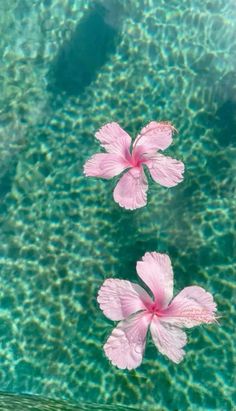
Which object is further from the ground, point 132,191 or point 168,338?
point 132,191

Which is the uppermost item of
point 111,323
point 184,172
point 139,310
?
point 184,172

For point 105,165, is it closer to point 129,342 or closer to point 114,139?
point 114,139

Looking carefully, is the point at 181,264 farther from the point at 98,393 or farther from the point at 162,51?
the point at 162,51

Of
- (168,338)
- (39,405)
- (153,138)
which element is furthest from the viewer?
(153,138)

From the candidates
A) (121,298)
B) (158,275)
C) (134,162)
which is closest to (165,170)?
(134,162)

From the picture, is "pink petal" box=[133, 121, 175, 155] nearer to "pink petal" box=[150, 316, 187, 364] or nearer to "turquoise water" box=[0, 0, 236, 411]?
"turquoise water" box=[0, 0, 236, 411]

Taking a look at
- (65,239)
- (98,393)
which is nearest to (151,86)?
(65,239)

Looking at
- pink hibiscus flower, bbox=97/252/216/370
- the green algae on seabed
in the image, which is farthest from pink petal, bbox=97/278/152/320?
the green algae on seabed
